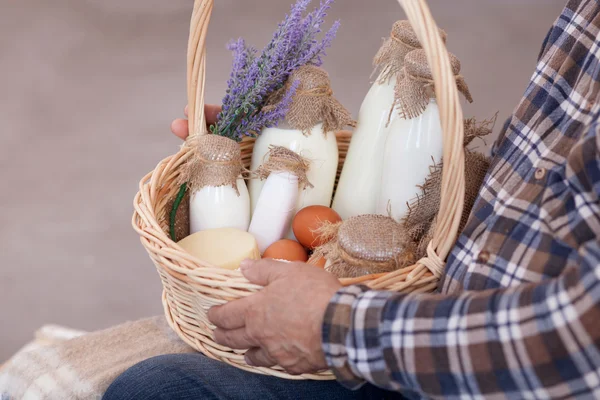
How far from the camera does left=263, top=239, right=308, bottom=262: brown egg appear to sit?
927 millimetres

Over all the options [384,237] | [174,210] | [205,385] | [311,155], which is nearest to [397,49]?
[311,155]

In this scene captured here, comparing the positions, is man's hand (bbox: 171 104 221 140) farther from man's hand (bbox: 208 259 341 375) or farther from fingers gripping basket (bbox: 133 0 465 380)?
man's hand (bbox: 208 259 341 375)

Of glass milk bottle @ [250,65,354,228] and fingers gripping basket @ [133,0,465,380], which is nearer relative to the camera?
fingers gripping basket @ [133,0,465,380]

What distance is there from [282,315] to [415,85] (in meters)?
0.41

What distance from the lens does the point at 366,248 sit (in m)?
0.80

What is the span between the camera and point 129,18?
10.6 ft

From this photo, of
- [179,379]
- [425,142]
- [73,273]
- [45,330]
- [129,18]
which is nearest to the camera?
[179,379]

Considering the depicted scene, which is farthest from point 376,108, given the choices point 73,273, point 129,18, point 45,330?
point 129,18

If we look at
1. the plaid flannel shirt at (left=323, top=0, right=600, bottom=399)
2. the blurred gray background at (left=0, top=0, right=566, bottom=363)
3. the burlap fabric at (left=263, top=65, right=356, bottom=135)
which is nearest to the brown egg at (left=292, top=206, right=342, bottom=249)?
the burlap fabric at (left=263, top=65, right=356, bottom=135)

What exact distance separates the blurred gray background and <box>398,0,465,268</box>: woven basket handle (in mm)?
1265

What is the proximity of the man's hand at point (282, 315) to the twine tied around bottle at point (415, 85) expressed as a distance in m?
0.32

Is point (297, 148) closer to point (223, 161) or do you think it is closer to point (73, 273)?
point (223, 161)

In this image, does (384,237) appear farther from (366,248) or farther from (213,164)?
(213,164)

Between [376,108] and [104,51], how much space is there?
2.34 m
